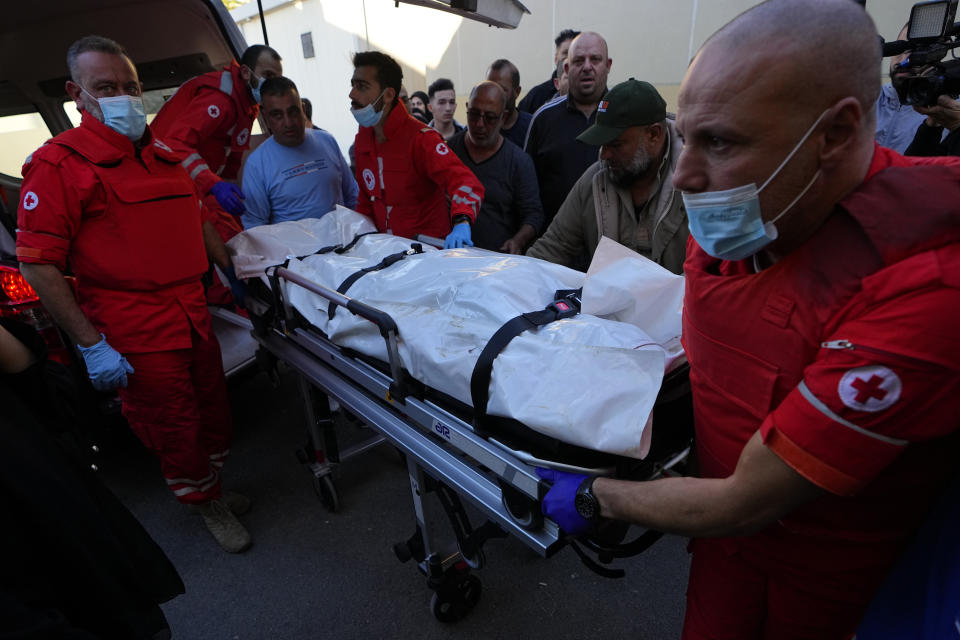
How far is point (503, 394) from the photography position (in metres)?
1.21

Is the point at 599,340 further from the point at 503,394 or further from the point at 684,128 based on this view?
the point at 684,128

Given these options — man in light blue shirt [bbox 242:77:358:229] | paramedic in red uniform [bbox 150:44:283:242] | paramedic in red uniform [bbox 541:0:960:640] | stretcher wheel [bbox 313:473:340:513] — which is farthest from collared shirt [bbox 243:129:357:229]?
paramedic in red uniform [bbox 541:0:960:640]

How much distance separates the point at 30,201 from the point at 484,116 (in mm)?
2204

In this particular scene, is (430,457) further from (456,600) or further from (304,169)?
(304,169)

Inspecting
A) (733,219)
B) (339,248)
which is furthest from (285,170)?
(733,219)

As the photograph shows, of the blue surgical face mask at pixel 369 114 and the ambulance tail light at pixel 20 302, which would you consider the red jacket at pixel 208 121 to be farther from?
the ambulance tail light at pixel 20 302

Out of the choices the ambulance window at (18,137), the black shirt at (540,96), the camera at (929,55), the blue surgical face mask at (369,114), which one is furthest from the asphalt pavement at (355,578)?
the black shirt at (540,96)

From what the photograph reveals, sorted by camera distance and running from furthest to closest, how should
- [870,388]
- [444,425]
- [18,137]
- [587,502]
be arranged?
[18,137], [444,425], [587,502], [870,388]

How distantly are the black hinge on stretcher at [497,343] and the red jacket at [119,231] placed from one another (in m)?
1.57

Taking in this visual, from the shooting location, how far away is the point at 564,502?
3.52 feet

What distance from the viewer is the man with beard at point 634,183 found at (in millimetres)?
1959

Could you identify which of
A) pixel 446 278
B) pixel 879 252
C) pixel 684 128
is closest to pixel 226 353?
pixel 446 278

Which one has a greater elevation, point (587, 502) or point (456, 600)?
point (587, 502)

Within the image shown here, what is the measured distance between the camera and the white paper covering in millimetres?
1088
